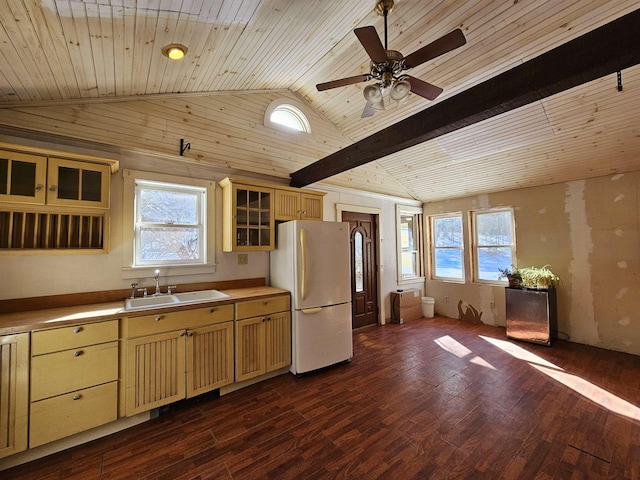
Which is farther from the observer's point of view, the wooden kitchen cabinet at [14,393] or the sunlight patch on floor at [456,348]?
the sunlight patch on floor at [456,348]

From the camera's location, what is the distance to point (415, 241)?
6.08 m

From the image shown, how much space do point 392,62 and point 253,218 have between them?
2.18 meters

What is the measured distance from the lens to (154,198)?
3080 mm

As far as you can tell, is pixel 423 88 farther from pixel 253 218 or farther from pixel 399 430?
pixel 399 430

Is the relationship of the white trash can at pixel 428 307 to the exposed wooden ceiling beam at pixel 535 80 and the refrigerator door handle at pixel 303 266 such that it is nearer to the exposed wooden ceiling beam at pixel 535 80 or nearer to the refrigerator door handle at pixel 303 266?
the refrigerator door handle at pixel 303 266

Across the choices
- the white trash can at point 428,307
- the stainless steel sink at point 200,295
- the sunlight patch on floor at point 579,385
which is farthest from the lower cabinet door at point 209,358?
the white trash can at point 428,307

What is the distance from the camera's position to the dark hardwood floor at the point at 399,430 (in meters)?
1.85

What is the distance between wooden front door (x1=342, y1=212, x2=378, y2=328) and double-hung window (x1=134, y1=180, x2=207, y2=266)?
241 centimetres

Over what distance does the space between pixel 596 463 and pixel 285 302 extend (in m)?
2.71

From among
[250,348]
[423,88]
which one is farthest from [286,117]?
[250,348]

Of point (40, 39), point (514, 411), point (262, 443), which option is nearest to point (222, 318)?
point (262, 443)

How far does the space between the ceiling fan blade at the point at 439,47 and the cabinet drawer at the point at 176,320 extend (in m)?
2.65

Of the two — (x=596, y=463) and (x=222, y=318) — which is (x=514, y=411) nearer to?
(x=596, y=463)

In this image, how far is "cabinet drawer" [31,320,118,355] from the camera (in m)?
1.96
